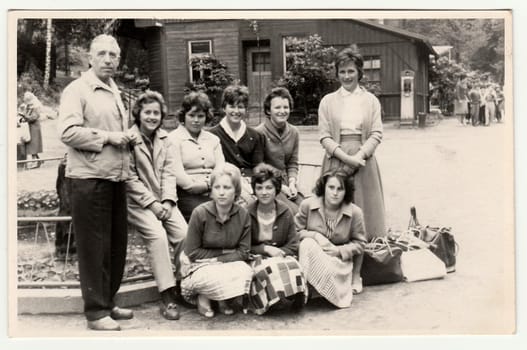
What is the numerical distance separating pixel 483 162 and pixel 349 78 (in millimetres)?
1402

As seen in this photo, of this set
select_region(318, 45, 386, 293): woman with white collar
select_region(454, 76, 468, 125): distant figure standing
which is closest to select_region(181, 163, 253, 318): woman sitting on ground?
select_region(318, 45, 386, 293): woman with white collar

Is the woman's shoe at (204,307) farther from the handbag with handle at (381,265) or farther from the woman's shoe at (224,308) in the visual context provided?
the handbag with handle at (381,265)

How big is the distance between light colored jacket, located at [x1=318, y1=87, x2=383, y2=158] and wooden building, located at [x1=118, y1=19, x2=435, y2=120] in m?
0.62

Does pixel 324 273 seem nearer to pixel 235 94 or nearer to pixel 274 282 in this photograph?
pixel 274 282

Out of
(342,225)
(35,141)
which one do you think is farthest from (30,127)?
(342,225)

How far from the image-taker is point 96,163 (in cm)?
378

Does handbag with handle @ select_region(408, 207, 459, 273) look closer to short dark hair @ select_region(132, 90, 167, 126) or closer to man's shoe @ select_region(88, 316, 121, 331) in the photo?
short dark hair @ select_region(132, 90, 167, 126)

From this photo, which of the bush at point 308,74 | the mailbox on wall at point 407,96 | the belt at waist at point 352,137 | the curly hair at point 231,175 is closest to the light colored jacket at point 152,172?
the curly hair at point 231,175

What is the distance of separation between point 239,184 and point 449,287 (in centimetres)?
196

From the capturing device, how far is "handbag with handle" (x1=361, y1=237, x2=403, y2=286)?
467 centimetres

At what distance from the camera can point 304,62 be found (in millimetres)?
6320

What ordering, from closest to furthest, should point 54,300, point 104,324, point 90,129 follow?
point 90,129, point 104,324, point 54,300

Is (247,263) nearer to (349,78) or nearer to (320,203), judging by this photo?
(320,203)

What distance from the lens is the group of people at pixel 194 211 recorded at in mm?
3816
